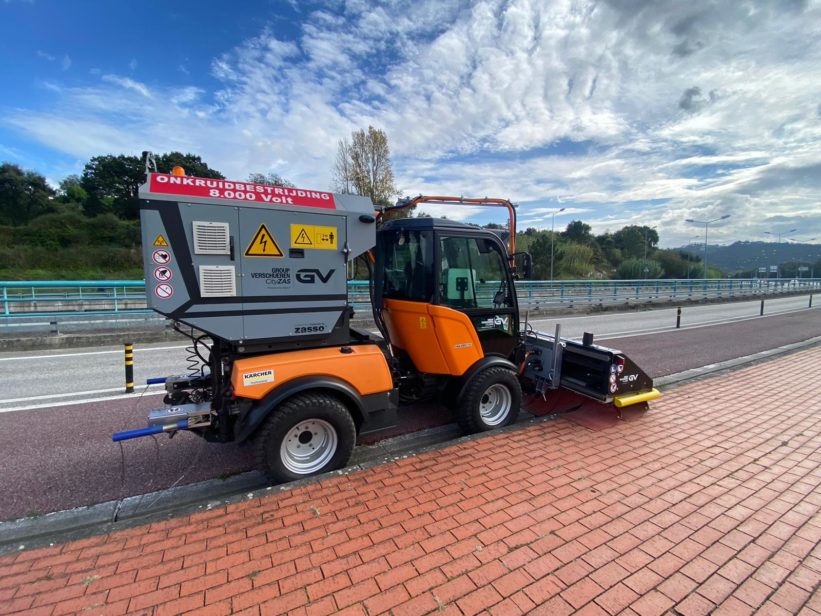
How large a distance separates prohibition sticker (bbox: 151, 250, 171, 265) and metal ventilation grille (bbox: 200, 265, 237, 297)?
0.22m

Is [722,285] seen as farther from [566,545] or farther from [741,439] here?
[566,545]

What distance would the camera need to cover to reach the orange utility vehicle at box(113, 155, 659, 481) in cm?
289

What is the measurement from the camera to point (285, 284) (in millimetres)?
3186

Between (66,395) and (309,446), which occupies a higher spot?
(309,446)

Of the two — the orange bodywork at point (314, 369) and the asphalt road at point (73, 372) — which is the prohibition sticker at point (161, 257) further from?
the asphalt road at point (73, 372)

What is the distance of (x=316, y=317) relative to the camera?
3.36 meters

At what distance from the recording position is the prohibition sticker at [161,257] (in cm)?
274

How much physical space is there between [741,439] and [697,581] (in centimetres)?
272

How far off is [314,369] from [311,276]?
2.59 ft

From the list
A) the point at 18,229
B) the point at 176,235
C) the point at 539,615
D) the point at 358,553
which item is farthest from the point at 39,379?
the point at 18,229

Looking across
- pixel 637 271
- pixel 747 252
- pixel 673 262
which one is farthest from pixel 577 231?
pixel 747 252

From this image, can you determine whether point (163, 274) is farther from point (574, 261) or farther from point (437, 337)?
point (574, 261)

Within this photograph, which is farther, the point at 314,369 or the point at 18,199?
the point at 18,199

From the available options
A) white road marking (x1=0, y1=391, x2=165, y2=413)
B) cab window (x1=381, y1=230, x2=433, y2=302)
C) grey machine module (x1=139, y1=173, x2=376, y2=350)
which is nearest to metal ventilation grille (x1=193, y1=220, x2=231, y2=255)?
grey machine module (x1=139, y1=173, x2=376, y2=350)
